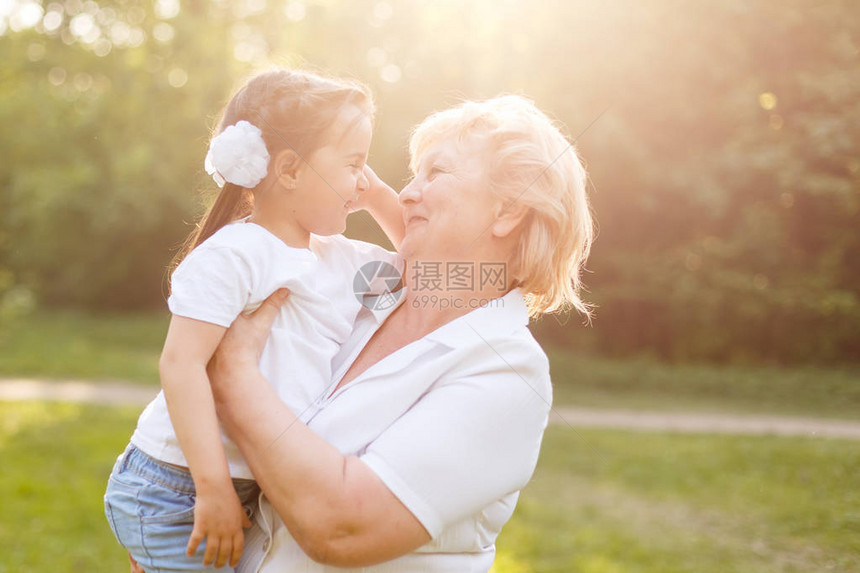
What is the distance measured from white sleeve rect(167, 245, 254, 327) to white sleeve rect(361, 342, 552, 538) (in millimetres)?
428

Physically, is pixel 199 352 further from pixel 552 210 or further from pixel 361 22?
pixel 361 22

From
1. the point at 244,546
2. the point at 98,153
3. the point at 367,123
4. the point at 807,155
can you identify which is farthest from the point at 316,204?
the point at 98,153

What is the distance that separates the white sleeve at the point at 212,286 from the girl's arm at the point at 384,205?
60 cm

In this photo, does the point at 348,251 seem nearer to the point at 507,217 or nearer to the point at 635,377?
the point at 507,217

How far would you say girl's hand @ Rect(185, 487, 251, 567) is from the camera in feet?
5.35

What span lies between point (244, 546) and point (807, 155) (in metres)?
6.90

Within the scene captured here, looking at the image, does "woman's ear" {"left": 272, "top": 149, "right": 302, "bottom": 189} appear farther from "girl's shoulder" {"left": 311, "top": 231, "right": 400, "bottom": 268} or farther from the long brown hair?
"girl's shoulder" {"left": 311, "top": 231, "right": 400, "bottom": 268}

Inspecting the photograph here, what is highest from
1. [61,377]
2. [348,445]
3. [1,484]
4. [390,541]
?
[348,445]

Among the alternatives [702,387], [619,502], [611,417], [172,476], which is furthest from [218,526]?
[702,387]

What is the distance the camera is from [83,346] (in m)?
12.8

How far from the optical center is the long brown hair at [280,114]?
6.36 ft

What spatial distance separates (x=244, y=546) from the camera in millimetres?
1794

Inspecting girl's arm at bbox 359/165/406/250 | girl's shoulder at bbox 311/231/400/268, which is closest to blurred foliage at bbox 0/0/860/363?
girl's arm at bbox 359/165/406/250

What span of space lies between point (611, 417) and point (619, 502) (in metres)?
2.91
